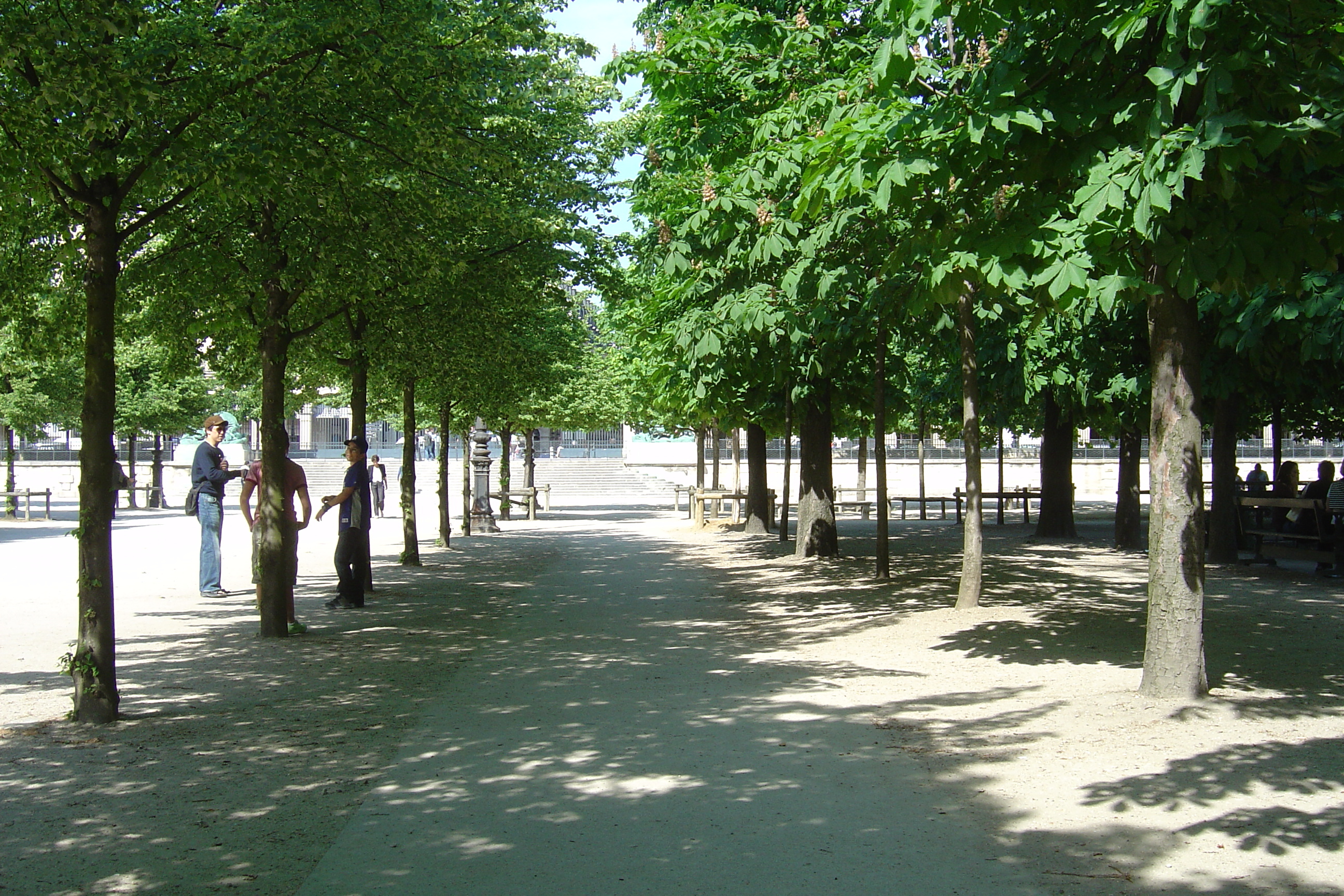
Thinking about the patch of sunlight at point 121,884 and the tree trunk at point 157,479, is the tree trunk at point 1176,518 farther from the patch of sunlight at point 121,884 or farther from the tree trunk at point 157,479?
the tree trunk at point 157,479

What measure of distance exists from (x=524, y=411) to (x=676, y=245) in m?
26.5

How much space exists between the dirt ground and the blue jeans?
0.35 meters

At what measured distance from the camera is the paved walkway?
14.0ft

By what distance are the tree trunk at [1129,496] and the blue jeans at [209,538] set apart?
46.0 ft

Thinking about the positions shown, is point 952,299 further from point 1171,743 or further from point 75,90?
point 75,90

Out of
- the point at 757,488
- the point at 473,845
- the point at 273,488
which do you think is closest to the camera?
the point at 473,845

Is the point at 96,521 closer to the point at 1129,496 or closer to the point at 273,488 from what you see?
the point at 273,488

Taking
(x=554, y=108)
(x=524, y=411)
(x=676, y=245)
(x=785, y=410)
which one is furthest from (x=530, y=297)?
(x=524, y=411)

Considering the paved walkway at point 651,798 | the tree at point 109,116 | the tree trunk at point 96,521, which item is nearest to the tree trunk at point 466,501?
the paved walkway at point 651,798

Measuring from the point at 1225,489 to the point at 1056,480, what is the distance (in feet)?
25.0

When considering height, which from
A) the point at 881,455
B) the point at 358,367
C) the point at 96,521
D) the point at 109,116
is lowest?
the point at 96,521

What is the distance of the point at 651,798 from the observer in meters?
5.30

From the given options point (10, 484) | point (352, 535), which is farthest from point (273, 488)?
point (10, 484)

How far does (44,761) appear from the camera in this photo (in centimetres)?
601
